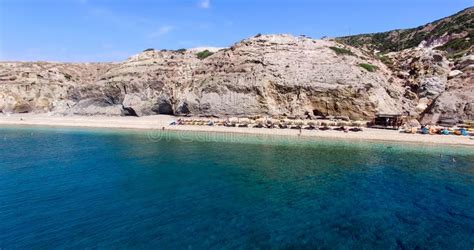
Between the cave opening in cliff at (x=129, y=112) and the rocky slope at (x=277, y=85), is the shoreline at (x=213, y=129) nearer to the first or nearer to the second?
the cave opening in cliff at (x=129, y=112)

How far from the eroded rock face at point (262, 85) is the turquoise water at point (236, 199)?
82.7 ft

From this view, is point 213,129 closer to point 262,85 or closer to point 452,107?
point 262,85

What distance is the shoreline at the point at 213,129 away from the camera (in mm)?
41128

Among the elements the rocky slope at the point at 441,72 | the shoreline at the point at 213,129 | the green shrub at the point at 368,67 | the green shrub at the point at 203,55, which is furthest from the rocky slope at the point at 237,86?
the shoreline at the point at 213,129

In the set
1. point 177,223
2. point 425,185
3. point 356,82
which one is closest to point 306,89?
point 356,82

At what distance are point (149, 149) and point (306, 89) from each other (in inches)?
1340

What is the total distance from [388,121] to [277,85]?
20795 millimetres

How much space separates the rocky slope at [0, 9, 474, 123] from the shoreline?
6335 mm

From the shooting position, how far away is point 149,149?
119 feet

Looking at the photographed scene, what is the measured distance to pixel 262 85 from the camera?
6103 cm

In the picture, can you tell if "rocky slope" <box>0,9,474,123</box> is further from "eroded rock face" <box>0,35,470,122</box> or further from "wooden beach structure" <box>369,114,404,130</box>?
"wooden beach structure" <box>369,114,404,130</box>

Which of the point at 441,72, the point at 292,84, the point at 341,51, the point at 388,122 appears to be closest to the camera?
the point at 388,122

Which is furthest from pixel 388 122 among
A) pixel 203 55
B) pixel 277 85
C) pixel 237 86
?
pixel 203 55

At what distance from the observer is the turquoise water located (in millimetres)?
13570
